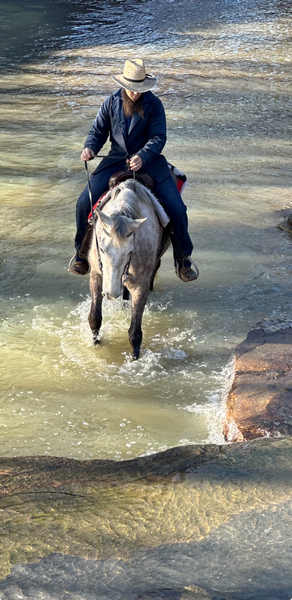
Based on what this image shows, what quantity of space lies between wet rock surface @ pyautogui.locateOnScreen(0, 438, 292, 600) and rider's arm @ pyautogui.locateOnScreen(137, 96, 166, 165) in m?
2.84

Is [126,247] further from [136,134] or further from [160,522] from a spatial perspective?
[160,522]

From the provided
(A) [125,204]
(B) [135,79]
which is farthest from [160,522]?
(B) [135,79]

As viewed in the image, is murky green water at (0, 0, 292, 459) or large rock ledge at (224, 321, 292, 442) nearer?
large rock ledge at (224, 321, 292, 442)

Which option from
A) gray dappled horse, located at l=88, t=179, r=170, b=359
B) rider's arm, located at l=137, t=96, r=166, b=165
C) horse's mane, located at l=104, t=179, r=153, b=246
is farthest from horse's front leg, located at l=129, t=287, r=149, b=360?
rider's arm, located at l=137, t=96, r=166, b=165

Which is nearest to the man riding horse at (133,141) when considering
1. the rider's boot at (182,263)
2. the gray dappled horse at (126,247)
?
the rider's boot at (182,263)

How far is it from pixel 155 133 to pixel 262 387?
263cm

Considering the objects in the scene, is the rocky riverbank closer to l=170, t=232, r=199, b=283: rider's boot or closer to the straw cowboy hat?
l=170, t=232, r=199, b=283: rider's boot

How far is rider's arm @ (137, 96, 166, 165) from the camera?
5.66m

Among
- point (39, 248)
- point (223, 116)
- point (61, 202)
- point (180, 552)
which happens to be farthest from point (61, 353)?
point (223, 116)

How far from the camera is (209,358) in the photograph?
20.1 feet

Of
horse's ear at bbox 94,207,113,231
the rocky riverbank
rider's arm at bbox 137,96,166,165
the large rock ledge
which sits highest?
rider's arm at bbox 137,96,166,165

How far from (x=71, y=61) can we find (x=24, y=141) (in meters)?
8.20

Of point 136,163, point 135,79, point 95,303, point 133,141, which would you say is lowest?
point 95,303

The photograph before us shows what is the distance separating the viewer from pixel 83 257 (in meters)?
6.28
